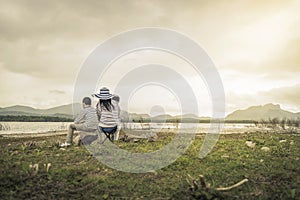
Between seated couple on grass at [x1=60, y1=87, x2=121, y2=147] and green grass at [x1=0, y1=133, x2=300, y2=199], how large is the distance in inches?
74.2

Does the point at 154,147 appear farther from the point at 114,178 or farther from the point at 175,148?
the point at 114,178

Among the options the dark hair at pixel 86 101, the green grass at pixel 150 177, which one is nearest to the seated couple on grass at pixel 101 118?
the dark hair at pixel 86 101

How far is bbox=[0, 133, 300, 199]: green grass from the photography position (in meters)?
5.45

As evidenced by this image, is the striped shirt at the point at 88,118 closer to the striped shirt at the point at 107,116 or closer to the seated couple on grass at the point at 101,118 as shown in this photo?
the seated couple on grass at the point at 101,118

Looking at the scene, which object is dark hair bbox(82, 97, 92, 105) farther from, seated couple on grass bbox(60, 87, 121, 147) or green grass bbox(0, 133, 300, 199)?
green grass bbox(0, 133, 300, 199)

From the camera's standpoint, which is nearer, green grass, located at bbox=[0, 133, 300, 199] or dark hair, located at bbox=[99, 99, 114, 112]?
green grass, located at bbox=[0, 133, 300, 199]

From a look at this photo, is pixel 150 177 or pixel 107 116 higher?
pixel 107 116

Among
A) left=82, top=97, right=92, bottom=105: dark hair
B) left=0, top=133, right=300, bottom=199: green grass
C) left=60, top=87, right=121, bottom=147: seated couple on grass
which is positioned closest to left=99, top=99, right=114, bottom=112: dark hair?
left=60, top=87, right=121, bottom=147: seated couple on grass

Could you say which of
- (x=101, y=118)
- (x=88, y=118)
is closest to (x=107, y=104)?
(x=101, y=118)

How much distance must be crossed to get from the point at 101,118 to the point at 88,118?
51 centimetres

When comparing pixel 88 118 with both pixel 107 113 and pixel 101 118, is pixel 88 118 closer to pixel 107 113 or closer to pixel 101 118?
pixel 101 118

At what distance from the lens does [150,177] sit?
657 cm

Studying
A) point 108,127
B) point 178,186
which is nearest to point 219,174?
point 178,186

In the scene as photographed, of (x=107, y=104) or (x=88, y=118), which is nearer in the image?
(x=88, y=118)
